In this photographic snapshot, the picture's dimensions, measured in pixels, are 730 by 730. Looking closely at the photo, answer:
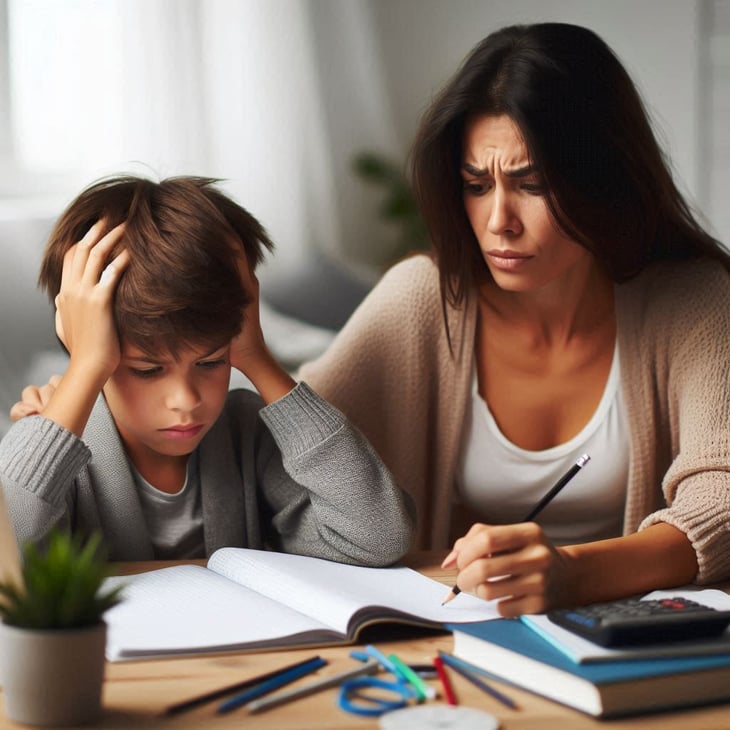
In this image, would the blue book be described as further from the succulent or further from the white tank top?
the white tank top

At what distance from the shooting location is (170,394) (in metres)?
1.21

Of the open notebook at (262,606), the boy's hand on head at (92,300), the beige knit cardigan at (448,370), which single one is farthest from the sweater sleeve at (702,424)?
the boy's hand on head at (92,300)

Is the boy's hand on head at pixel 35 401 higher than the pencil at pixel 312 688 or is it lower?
higher

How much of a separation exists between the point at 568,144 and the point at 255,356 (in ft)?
1.64

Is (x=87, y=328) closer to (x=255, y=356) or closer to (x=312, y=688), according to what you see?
(x=255, y=356)

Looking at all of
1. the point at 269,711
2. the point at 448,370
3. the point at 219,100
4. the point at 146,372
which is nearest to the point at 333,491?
the point at 146,372

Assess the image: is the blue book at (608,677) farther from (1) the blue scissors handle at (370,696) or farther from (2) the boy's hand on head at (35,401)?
(2) the boy's hand on head at (35,401)

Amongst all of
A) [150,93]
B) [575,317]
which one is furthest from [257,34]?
[575,317]

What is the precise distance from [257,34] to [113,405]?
1383 millimetres

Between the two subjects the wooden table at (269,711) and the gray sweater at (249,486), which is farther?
the gray sweater at (249,486)

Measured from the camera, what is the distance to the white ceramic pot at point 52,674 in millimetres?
740

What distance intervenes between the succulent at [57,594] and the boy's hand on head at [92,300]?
480 mm

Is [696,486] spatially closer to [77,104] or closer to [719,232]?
[77,104]

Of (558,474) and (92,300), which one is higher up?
(92,300)
